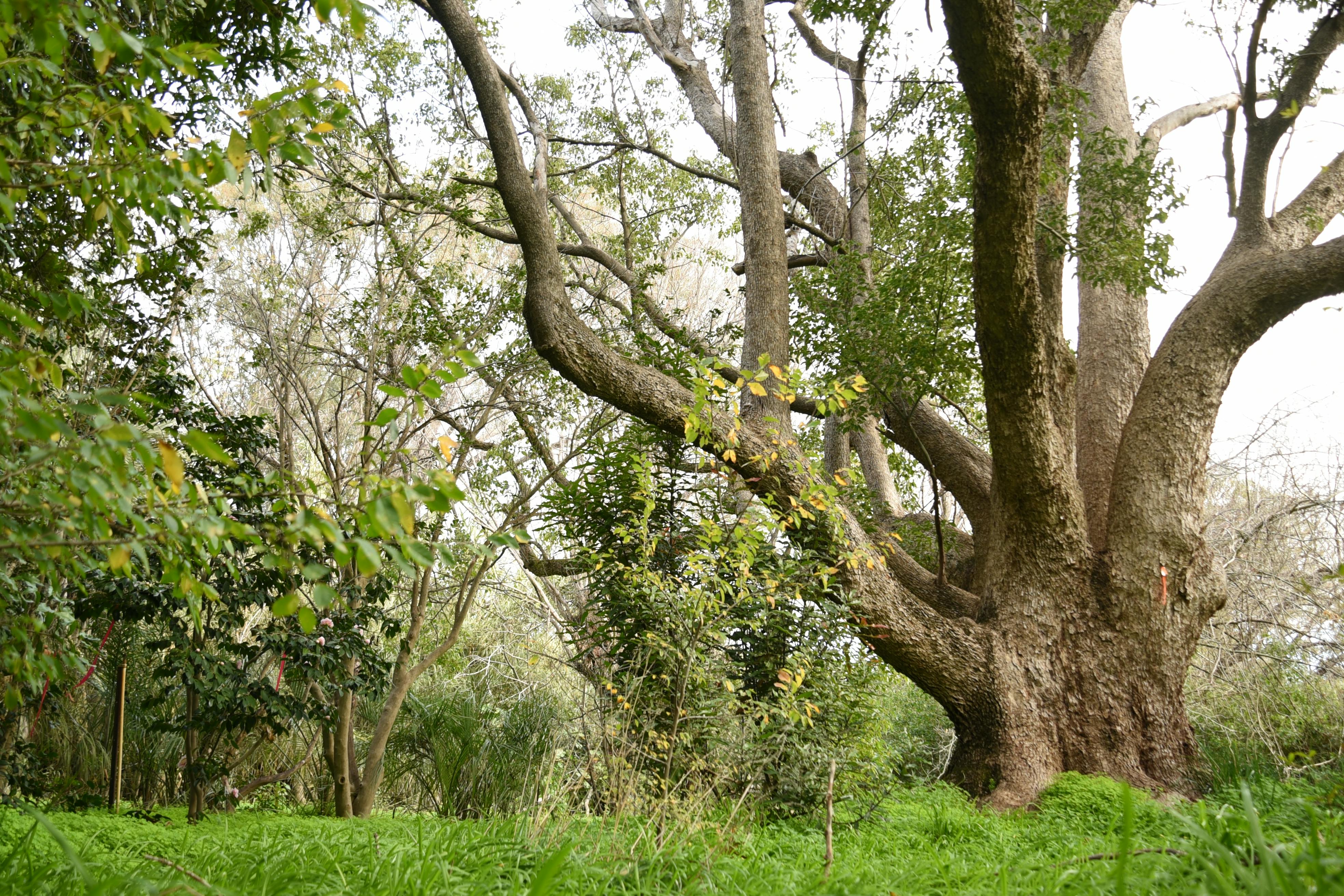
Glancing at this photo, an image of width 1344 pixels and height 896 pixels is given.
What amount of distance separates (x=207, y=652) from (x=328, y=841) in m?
2.87

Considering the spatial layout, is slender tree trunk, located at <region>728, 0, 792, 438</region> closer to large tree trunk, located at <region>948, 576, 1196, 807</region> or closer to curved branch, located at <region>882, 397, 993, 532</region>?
curved branch, located at <region>882, 397, 993, 532</region>

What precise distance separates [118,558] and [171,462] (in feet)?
0.58

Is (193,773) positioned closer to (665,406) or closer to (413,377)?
(665,406)

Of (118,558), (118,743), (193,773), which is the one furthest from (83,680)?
(118,558)

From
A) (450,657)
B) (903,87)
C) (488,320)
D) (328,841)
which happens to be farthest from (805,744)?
(450,657)

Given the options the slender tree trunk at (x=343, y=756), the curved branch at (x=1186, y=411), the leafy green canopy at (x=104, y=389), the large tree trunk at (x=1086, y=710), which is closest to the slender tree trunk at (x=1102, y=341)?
the curved branch at (x=1186, y=411)

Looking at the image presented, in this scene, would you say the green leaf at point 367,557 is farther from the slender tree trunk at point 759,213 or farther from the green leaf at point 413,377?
the slender tree trunk at point 759,213

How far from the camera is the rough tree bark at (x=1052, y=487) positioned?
5.04 metres

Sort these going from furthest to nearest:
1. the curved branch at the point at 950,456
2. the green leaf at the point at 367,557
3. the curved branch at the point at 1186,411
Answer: the curved branch at the point at 950,456, the curved branch at the point at 1186,411, the green leaf at the point at 367,557

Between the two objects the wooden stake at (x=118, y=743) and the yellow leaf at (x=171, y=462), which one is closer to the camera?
the yellow leaf at (x=171, y=462)

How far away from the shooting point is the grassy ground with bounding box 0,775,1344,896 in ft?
Answer: 5.91

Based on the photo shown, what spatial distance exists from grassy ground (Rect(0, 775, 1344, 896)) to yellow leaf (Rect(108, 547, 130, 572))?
44 cm

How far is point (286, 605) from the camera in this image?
141cm

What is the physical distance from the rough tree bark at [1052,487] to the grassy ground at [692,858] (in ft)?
4.31
